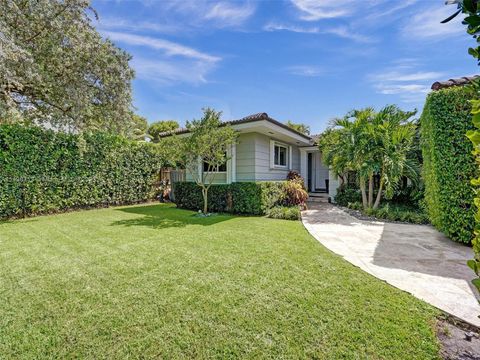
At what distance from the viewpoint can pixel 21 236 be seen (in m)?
5.91

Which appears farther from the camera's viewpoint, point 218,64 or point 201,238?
point 218,64

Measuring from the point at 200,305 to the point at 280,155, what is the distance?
36.2 ft

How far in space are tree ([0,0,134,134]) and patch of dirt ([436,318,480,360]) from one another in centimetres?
1154

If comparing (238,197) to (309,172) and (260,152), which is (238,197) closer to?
(260,152)

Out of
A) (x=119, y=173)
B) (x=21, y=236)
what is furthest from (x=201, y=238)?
(x=119, y=173)

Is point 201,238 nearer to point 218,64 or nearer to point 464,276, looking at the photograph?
point 464,276

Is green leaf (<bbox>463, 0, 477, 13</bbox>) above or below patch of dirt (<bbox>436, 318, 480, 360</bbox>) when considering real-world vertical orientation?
above

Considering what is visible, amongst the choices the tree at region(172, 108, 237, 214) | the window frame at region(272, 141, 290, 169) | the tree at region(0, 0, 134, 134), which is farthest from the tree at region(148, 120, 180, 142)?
the tree at region(172, 108, 237, 214)

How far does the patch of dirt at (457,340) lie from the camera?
81.2 inches

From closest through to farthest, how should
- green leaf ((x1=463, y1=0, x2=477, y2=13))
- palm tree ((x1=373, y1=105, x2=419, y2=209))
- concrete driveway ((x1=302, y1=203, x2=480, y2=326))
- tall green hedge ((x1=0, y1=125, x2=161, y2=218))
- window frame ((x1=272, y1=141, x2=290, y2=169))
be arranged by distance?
green leaf ((x1=463, y1=0, x2=477, y2=13)) → concrete driveway ((x1=302, y1=203, x2=480, y2=326)) → tall green hedge ((x1=0, y1=125, x2=161, y2=218)) → palm tree ((x1=373, y1=105, x2=419, y2=209)) → window frame ((x1=272, y1=141, x2=290, y2=169))

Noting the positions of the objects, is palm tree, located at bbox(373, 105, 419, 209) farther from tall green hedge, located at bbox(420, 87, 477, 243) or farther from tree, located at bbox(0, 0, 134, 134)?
tree, located at bbox(0, 0, 134, 134)

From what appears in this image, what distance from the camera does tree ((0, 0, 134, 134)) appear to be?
797cm

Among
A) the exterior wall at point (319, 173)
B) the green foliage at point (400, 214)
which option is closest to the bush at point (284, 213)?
the green foliage at point (400, 214)

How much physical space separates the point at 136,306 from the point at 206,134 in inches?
252
